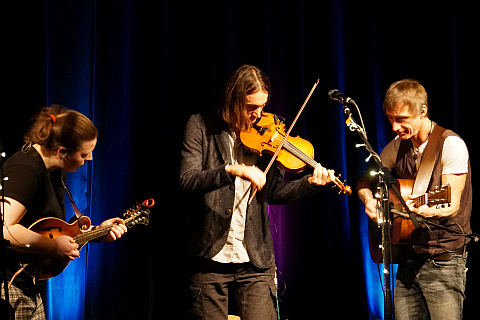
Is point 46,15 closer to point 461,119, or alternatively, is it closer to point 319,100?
point 319,100

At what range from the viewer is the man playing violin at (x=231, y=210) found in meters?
2.66

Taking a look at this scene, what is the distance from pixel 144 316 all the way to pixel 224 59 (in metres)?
1.79

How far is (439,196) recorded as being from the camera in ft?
9.35

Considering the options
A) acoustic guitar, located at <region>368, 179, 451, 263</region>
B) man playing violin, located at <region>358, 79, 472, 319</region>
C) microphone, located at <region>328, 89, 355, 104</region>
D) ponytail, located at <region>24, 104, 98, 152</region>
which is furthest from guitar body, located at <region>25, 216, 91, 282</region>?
man playing violin, located at <region>358, 79, 472, 319</region>

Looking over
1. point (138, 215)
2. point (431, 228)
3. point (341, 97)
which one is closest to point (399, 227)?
point (431, 228)

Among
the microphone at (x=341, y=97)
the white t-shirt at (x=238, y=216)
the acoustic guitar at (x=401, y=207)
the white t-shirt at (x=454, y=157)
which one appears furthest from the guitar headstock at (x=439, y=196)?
the white t-shirt at (x=238, y=216)

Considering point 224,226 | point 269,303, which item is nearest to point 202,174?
point 224,226

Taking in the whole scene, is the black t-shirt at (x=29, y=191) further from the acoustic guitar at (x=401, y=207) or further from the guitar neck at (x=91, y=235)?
the acoustic guitar at (x=401, y=207)

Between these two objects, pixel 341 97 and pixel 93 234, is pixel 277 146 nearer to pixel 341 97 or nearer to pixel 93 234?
pixel 341 97

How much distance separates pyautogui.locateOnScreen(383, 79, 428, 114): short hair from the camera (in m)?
3.12

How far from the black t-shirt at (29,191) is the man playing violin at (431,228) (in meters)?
1.84

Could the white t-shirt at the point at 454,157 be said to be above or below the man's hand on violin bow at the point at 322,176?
above

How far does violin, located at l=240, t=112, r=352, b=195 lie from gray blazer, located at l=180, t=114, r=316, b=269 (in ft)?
0.31

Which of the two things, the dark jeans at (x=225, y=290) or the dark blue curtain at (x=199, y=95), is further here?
the dark blue curtain at (x=199, y=95)
